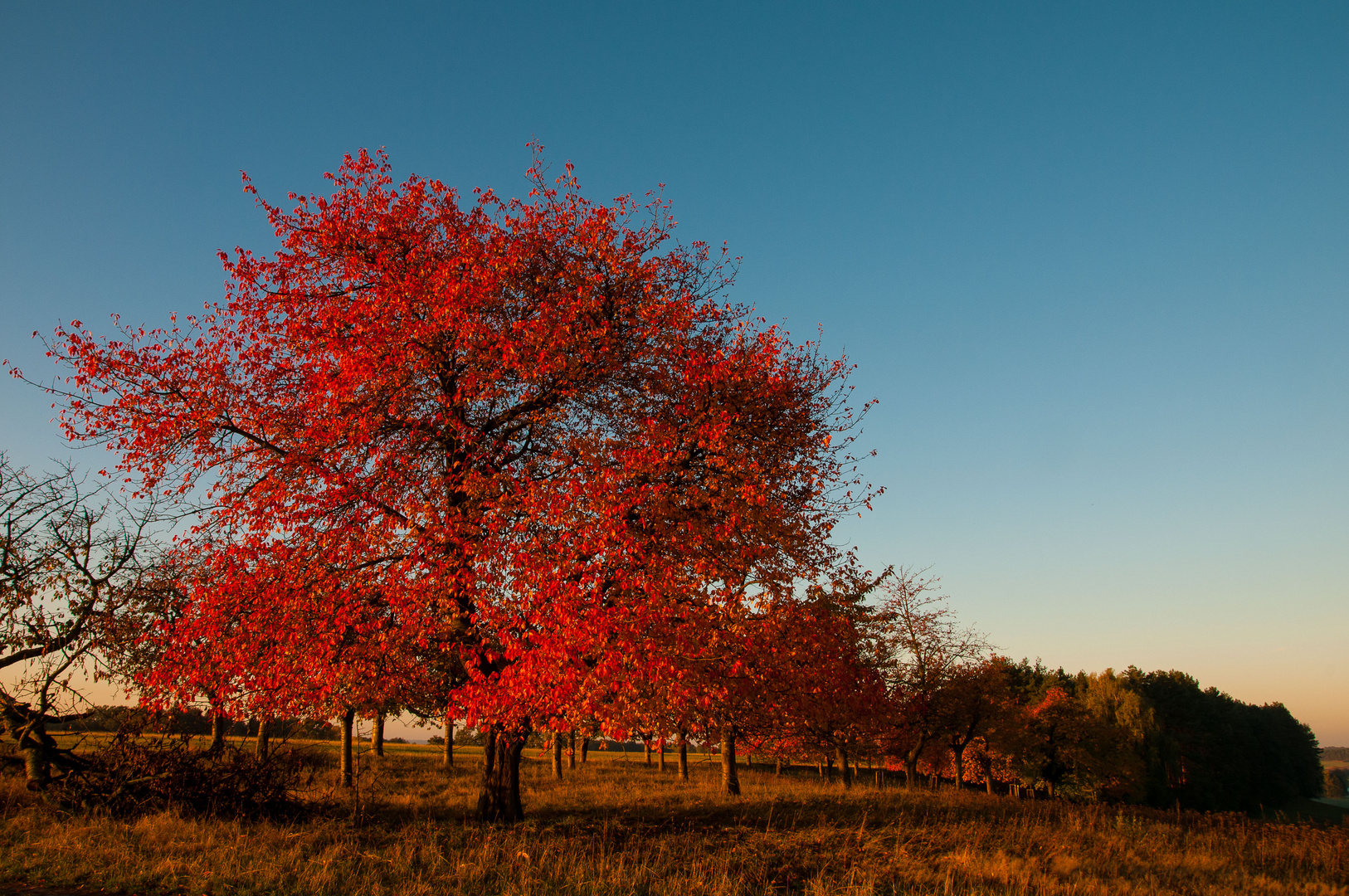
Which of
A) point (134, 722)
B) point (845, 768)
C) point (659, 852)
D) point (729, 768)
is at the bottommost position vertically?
point (845, 768)

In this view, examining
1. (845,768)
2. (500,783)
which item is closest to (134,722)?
(500,783)

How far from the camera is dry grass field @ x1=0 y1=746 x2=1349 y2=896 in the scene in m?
9.19

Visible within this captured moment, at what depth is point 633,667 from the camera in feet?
38.2

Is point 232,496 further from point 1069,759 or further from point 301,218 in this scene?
point 1069,759

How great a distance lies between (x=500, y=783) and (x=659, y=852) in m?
5.70

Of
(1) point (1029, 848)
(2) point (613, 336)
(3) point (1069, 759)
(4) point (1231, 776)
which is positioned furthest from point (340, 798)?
(4) point (1231, 776)

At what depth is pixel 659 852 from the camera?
36.2 ft

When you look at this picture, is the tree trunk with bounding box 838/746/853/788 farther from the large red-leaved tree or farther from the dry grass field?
the large red-leaved tree

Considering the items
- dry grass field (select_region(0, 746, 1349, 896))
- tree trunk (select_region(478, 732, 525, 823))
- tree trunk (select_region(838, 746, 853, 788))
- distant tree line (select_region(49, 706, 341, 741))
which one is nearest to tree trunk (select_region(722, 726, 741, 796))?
tree trunk (select_region(838, 746, 853, 788))

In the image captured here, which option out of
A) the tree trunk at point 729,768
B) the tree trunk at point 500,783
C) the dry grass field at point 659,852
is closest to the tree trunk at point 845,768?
the tree trunk at point 729,768

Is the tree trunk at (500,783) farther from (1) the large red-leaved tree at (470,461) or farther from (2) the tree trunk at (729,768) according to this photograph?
(2) the tree trunk at (729,768)

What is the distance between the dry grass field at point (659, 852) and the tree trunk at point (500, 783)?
69cm

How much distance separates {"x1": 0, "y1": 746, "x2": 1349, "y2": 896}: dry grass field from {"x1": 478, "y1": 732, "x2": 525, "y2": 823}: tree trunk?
69cm

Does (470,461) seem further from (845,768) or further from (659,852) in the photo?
(845,768)
